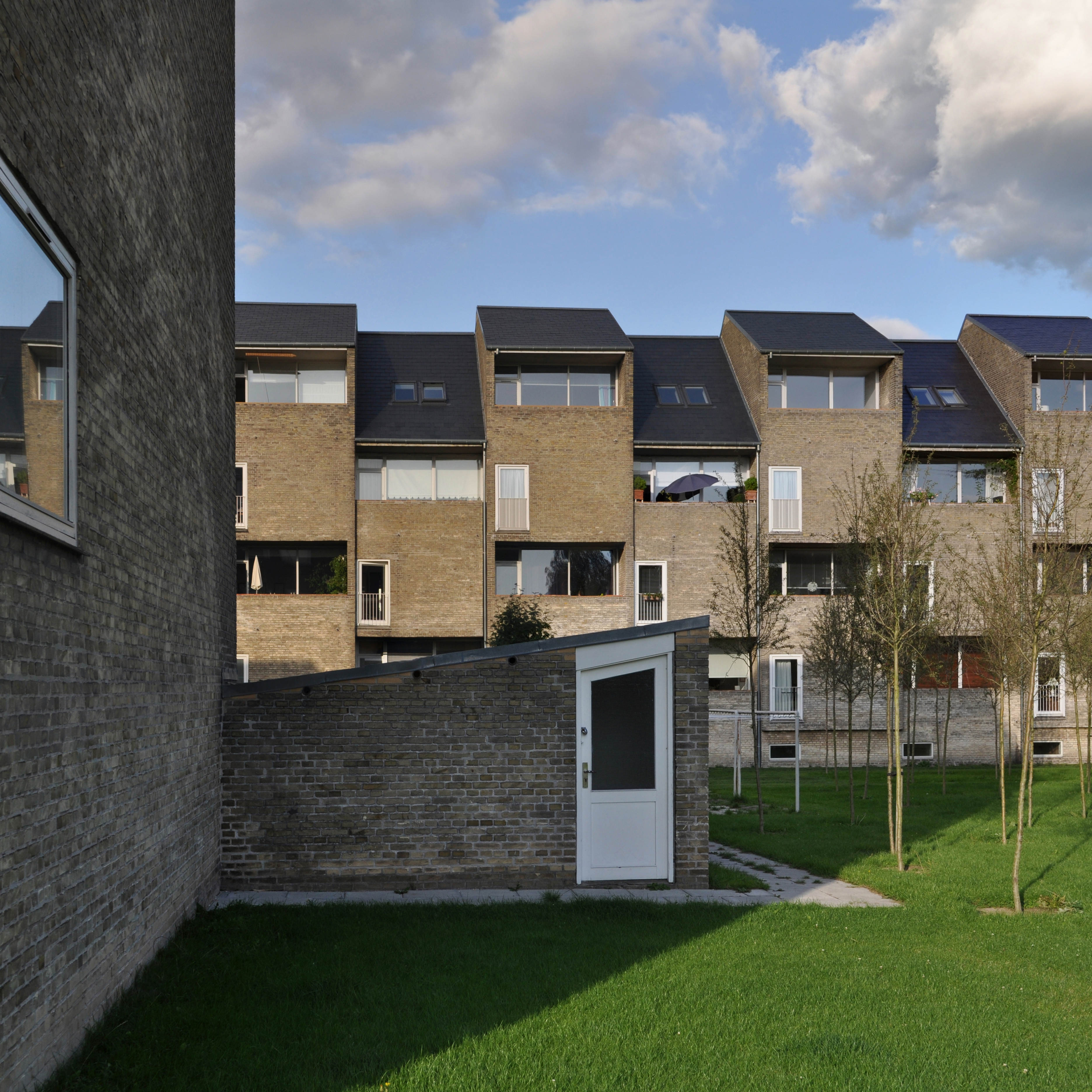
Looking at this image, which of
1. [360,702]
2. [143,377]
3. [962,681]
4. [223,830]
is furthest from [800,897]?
[962,681]

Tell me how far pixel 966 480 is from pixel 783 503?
241 inches

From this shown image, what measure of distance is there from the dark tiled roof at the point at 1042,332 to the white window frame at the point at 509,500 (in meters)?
15.4

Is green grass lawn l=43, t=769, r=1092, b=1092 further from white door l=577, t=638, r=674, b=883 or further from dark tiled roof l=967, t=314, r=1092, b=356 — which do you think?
dark tiled roof l=967, t=314, r=1092, b=356

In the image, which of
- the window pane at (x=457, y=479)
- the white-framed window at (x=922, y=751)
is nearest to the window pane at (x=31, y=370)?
the window pane at (x=457, y=479)

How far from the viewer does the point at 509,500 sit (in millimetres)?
28828

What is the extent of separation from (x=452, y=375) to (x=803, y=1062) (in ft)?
92.0

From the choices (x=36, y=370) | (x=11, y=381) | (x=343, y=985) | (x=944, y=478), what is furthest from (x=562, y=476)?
(x=11, y=381)

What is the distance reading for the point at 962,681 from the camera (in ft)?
102

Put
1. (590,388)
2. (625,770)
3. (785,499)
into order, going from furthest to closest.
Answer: (590,388) < (785,499) < (625,770)

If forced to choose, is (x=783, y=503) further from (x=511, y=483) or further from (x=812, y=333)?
(x=511, y=483)

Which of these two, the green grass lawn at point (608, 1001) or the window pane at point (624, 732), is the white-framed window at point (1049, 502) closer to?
the green grass lawn at point (608, 1001)

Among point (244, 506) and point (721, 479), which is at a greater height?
point (721, 479)

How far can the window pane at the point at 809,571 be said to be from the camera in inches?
1204

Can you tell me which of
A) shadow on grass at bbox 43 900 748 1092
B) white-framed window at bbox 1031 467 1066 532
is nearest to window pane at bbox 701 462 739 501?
white-framed window at bbox 1031 467 1066 532
